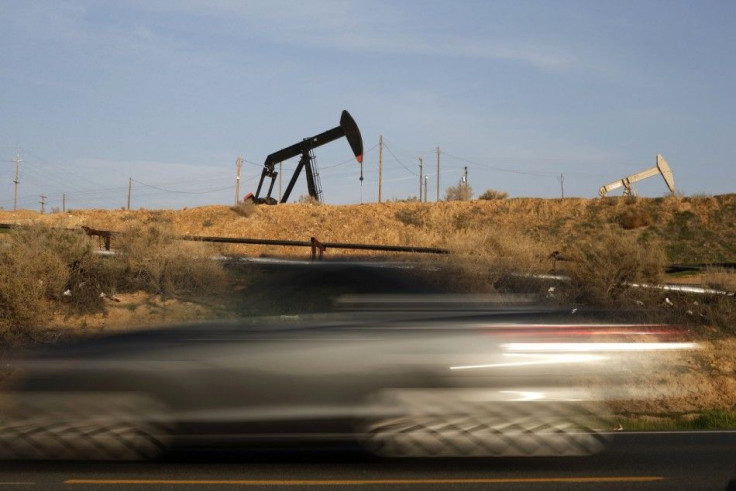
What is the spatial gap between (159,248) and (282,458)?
1452 cm

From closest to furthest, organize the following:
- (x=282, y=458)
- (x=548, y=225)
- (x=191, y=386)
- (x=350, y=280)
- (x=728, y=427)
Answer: (x=191, y=386) < (x=282, y=458) < (x=350, y=280) < (x=728, y=427) < (x=548, y=225)

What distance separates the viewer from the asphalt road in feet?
21.4

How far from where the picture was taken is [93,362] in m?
6.68

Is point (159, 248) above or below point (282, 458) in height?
above

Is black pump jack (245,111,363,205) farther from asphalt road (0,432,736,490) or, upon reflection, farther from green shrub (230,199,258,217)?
asphalt road (0,432,736,490)

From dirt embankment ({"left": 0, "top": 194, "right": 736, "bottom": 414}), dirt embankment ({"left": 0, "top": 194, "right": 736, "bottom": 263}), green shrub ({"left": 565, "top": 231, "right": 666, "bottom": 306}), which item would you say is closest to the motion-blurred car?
green shrub ({"left": 565, "top": 231, "right": 666, "bottom": 306})

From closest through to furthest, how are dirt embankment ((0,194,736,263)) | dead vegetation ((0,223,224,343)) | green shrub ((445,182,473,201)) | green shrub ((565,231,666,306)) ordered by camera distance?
dead vegetation ((0,223,224,343)), green shrub ((565,231,666,306)), dirt embankment ((0,194,736,263)), green shrub ((445,182,473,201))

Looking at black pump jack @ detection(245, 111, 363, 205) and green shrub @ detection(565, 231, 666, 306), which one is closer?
green shrub @ detection(565, 231, 666, 306)

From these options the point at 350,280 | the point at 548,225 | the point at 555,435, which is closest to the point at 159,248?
the point at 350,280

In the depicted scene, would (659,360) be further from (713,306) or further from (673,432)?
(713,306)

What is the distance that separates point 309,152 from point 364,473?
114 feet

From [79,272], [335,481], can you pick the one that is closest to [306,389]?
[335,481]

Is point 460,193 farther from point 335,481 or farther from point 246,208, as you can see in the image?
point 335,481

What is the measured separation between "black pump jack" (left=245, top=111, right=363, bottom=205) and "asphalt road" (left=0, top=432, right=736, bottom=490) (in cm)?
3032
